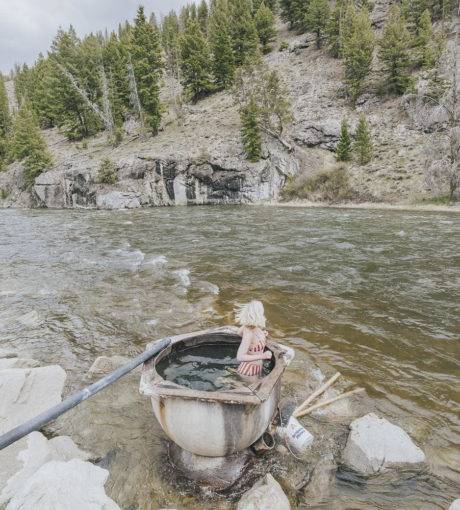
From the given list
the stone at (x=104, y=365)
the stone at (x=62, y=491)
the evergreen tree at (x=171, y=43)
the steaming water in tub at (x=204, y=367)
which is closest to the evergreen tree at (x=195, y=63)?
the evergreen tree at (x=171, y=43)

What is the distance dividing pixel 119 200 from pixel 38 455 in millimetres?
39534

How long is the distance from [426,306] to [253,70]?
4344cm

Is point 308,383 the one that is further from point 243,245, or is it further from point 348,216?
point 348,216

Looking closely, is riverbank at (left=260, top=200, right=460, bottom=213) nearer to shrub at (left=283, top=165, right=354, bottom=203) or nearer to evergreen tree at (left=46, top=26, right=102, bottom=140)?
shrub at (left=283, top=165, right=354, bottom=203)

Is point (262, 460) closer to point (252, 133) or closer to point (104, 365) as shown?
point (104, 365)

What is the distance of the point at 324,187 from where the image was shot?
123ft

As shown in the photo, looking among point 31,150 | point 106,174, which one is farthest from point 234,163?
point 31,150

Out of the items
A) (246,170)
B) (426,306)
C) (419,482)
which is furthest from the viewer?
(246,170)

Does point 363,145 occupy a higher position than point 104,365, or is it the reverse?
point 363,145

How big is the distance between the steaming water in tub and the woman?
0.17 m

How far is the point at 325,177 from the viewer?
3769cm

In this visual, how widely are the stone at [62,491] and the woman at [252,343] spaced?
2022 millimetres

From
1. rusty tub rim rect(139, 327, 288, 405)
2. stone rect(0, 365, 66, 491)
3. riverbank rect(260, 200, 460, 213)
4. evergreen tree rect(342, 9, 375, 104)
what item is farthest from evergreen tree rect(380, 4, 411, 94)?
stone rect(0, 365, 66, 491)

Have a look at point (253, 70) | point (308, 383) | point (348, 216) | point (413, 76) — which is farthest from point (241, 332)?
point (413, 76)
